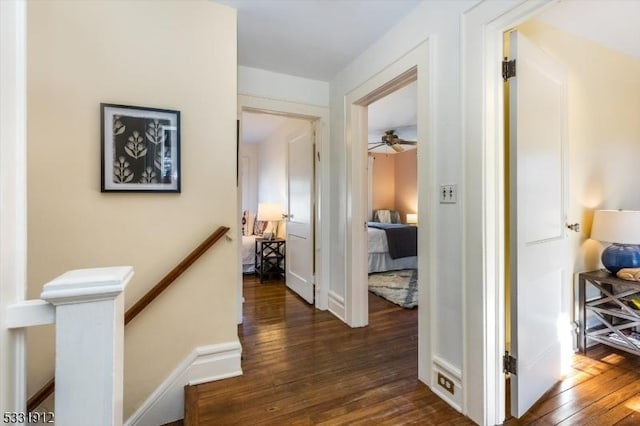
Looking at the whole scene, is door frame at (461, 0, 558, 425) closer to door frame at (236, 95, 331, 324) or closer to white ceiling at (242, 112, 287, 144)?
door frame at (236, 95, 331, 324)

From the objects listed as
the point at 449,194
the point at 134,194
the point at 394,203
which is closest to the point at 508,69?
the point at 449,194

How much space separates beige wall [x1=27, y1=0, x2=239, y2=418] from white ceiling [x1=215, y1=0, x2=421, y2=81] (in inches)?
11.5

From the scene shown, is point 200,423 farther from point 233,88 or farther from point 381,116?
point 381,116

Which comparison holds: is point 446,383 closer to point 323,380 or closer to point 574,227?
point 323,380

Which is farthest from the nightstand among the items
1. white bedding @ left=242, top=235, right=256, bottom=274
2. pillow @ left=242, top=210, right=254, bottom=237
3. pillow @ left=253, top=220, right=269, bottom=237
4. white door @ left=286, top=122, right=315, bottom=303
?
pillow @ left=242, top=210, right=254, bottom=237

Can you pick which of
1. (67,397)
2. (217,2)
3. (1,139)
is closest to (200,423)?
(67,397)

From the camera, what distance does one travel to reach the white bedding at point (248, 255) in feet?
15.7

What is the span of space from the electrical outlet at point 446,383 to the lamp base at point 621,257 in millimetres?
1647

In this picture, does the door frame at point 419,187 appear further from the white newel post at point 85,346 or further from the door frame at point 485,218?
the white newel post at point 85,346

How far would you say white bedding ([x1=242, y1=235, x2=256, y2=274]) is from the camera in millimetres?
4785

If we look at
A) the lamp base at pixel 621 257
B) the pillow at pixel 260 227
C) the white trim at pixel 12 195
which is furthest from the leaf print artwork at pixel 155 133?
the pillow at pixel 260 227

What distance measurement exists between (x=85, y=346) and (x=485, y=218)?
161 centimetres

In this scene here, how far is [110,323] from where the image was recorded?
2.09 feet

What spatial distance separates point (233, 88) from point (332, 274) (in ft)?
6.50
